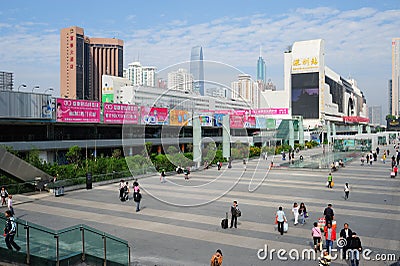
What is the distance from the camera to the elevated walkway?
25469 mm

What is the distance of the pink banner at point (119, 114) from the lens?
4534 cm

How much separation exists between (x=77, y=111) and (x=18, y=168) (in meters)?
16.6

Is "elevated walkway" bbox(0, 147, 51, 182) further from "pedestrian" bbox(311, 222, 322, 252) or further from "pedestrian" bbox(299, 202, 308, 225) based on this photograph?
"pedestrian" bbox(311, 222, 322, 252)

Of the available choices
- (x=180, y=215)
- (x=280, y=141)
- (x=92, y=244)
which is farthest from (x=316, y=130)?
(x=92, y=244)

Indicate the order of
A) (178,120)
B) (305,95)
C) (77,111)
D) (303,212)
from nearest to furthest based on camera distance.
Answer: (303,212)
(77,111)
(178,120)
(305,95)

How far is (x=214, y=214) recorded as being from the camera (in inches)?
786

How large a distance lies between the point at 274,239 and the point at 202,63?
7.51 m

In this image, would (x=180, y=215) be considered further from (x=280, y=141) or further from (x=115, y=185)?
(x=280, y=141)

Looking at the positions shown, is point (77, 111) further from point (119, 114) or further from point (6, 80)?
point (6, 80)

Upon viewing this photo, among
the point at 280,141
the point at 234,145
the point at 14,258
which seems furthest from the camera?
the point at 280,141

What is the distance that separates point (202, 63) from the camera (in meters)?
14.0

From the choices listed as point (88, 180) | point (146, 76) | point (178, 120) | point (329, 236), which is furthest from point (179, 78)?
point (178, 120)

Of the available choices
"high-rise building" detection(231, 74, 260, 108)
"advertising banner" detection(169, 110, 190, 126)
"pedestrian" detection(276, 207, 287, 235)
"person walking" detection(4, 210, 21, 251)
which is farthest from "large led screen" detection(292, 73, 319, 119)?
"person walking" detection(4, 210, 21, 251)

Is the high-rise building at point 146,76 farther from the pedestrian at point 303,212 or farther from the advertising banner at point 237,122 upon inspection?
the advertising banner at point 237,122
